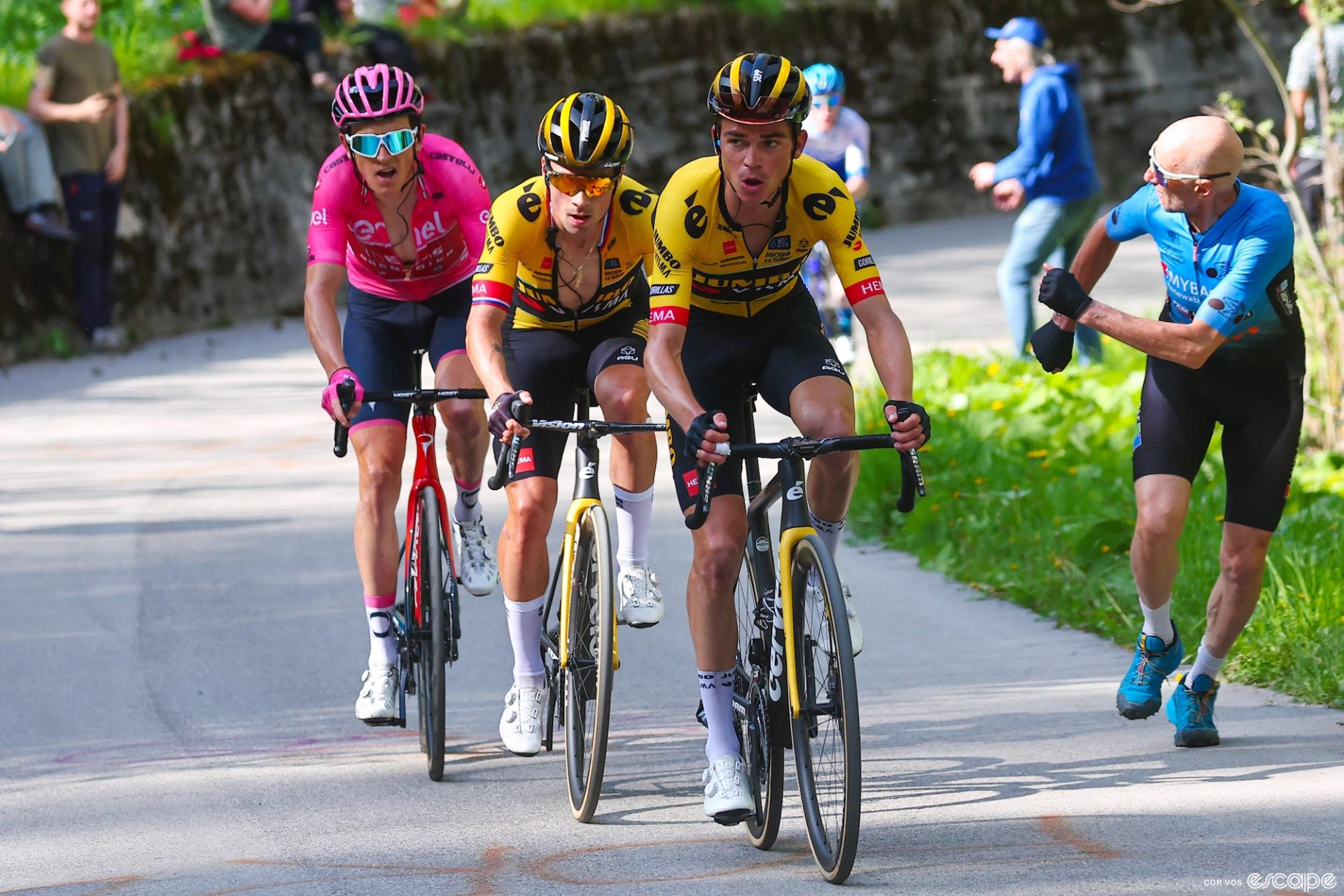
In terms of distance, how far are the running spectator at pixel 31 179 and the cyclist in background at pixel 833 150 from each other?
6.02 metres

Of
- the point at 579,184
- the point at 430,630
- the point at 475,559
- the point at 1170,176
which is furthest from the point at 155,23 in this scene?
the point at 1170,176

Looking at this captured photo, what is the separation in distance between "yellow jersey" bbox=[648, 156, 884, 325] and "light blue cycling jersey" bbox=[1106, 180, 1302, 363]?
1.04 metres

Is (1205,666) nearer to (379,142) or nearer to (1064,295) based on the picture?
(1064,295)

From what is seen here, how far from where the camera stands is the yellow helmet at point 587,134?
5363mm

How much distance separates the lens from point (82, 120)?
14.1m

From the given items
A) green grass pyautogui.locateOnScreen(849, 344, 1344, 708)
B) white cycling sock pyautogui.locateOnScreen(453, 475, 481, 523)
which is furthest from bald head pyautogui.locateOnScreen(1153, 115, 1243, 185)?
white cycling sock pyautogui.locateOnScreen(453, 475, 481, 523)

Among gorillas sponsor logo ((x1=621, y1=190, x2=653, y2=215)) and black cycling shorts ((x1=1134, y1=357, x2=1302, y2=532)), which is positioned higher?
gorillas sponsor logo ((x1=621, y1=190, x2=653, y2=215))

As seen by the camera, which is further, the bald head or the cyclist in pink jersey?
the cyclist in pink jersey

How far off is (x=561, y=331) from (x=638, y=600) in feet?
3.13

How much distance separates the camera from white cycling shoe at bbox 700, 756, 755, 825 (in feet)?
16.0

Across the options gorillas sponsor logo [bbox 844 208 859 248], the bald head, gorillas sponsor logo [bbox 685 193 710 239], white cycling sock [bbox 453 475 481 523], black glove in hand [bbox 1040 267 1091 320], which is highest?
the bald head

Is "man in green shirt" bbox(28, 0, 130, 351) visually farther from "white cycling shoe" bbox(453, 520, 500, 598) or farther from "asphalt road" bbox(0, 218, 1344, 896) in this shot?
"white cycling shoe" bbox(453, 520, 500, 598)

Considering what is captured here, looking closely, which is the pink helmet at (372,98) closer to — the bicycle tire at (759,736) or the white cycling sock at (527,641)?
Result: the white cycling sock at (527,641)

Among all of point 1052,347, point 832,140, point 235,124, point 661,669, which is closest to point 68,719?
point 661,669
